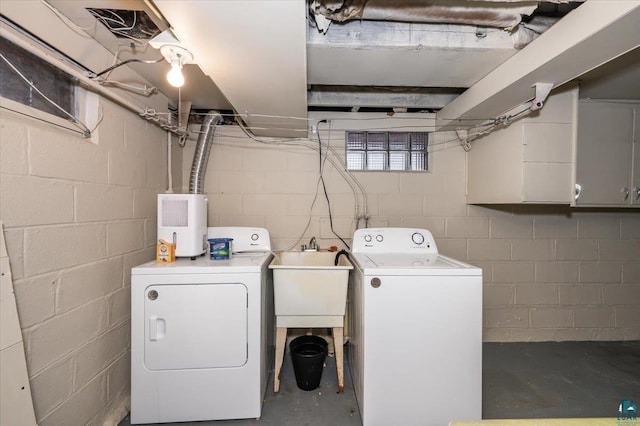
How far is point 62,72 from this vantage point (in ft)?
4.45

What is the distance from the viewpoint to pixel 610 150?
7.33ft

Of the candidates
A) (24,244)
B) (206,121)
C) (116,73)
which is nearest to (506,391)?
(24,244)

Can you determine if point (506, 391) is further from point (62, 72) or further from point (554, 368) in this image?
point (62, 72)

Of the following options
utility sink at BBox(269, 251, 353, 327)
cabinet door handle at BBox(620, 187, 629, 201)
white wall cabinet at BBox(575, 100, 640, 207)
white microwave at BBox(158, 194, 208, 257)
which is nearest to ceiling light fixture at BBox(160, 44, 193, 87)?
white microwave at BBox(158, 194, 208, 257)

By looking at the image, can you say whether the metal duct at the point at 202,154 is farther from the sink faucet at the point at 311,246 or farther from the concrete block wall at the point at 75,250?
the sink faucet at the point at 311,246

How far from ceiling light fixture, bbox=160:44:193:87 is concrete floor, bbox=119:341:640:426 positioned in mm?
1887

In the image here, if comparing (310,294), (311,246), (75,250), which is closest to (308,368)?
(310,294)

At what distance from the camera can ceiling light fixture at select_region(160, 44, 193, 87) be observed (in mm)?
1294

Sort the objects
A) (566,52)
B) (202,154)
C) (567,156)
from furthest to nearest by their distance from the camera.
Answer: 1. (202,154)
2. (567,156)
3. (566,52)

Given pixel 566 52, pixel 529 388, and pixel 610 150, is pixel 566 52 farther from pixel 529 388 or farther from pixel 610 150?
pixel 529 388

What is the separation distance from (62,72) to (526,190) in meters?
2.84

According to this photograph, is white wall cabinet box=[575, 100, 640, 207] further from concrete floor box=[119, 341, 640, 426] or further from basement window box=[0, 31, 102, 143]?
basement window box=[0, 31, 102, 143]

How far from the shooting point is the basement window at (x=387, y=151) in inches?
106

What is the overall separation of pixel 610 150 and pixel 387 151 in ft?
5.64
